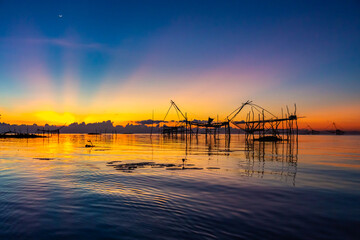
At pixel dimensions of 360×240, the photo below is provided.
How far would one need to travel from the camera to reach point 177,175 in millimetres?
17375

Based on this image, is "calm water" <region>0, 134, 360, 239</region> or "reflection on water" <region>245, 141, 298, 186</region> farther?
"reflection on water" <region>245, 141, 298, 186</region>

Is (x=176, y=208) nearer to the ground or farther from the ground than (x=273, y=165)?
farther from the ground

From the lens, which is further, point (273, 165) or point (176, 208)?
point (273, 165)

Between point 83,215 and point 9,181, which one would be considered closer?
point 83,215

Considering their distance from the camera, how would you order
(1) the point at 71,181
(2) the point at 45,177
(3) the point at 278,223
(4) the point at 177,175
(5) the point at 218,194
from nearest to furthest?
→ (3) the point at 278,223
(5) the point at 218,194
(1) the point at 71,181
(2) the point at 45,177
(4) the point at 177,175

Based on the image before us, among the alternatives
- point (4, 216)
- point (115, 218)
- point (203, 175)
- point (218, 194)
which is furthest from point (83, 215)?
point (203, 175)

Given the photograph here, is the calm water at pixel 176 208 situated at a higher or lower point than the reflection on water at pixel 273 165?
higher

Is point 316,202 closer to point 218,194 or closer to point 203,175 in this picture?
point 218,194

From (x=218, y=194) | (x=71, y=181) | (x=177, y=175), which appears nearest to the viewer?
(x=218, y=194)

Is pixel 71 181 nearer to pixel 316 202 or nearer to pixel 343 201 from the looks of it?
pixel 316 202

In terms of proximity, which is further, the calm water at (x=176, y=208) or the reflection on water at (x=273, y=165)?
the reflection on water at (x=273, y=165)

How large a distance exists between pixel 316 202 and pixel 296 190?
7.69 feet

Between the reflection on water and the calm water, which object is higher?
the calm water

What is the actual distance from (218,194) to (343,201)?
5.93 m
